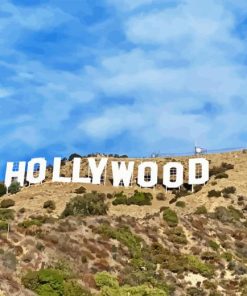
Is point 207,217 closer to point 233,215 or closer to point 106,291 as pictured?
point 233,215

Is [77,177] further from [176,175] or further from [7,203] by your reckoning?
[176,175]

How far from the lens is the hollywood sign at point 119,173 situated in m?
101

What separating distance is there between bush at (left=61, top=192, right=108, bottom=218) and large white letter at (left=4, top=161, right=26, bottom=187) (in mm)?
17594

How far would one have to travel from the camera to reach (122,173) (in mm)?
103125

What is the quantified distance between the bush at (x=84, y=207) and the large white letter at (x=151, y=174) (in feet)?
45.8

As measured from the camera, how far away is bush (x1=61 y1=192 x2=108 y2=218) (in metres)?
80.6

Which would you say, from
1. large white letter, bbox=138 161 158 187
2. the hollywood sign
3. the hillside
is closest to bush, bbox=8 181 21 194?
the hollywood sign

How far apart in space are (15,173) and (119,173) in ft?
50.9

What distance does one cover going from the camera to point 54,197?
96.7 meters

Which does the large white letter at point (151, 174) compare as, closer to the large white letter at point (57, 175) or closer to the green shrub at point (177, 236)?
the large white letter at point (57, 175)

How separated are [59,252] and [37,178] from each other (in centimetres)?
5215

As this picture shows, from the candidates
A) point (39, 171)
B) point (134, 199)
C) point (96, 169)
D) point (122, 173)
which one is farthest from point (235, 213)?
point (39, 171)

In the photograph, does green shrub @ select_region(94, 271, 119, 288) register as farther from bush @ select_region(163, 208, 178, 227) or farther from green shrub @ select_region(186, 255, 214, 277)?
bush @ select_region(163, 208, 178, 227)

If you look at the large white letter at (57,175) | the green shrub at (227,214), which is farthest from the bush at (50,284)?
the large white letter at (57,175)
